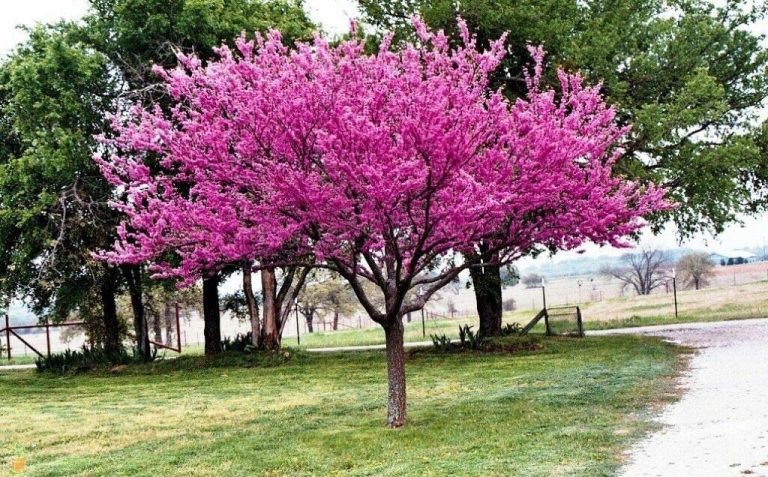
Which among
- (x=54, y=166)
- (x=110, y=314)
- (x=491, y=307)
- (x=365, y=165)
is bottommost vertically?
(x=491, y=307)

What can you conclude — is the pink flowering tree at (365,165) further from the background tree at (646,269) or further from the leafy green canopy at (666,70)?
the background tree at (646,269)

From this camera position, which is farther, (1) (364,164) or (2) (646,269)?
(2) (646,269)

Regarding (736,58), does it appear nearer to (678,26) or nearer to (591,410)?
(678,26)

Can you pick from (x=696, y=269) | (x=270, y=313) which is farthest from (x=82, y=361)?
(x=696, y=269)

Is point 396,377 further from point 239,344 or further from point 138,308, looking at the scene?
point 138,308

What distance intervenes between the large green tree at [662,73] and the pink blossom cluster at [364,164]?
405 inches

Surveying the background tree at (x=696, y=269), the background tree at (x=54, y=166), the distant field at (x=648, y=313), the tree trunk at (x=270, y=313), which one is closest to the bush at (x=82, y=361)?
the background tree at (x=54, y=166)

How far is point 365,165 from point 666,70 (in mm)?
15834

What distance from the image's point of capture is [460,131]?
28.7 feet

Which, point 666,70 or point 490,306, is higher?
point 666,70

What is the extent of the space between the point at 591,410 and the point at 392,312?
292cm

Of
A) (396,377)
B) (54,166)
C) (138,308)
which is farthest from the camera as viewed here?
(138,308)

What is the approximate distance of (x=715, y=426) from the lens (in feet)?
29.6

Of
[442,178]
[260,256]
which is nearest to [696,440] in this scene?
[442,178]
